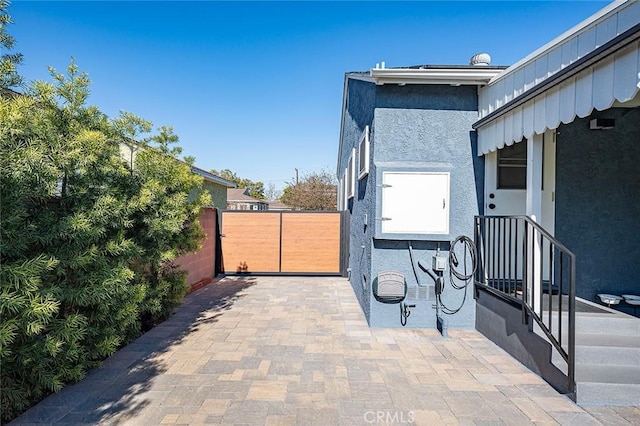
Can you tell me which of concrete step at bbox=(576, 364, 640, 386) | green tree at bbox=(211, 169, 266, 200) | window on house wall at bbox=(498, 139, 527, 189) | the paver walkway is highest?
green tree at bbox=(211, 169, 266, 200)

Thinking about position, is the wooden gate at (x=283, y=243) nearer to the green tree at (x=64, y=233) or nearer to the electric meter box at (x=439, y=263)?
the electric meter box at (x=439, y=263)

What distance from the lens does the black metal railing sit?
2.80 m

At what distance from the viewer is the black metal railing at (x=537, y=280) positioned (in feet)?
9.18

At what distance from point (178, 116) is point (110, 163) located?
10.3m

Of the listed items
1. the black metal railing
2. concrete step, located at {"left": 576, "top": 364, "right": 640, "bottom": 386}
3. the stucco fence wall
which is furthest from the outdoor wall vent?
the stucco fence wall

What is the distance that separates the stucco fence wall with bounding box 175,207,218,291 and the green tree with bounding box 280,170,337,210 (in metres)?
18.5

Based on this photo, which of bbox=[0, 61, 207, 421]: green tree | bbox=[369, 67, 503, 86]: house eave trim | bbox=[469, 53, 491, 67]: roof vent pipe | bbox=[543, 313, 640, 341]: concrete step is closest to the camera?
bbox=[0, 61, 207, 421]: green tree

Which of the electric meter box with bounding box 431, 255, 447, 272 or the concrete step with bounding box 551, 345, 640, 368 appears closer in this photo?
the concrete step with bounding box 551, 345, 640, 368

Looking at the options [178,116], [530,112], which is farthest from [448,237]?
[178,116]

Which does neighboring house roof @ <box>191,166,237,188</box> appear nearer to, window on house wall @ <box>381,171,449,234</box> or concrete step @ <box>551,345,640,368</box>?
window on house wall @ <box>381,171,449,234</box>

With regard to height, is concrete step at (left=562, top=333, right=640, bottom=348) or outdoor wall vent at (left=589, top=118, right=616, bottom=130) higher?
outdoor wall vent at (left=589, top=118, right=616, bottom=130)

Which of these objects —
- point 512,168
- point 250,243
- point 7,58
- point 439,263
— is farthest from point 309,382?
point 250,243

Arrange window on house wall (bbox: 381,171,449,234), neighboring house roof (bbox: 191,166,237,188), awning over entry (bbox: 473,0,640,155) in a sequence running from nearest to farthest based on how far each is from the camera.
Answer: awning over entry (bbox: 473,0,640,155) → window on house wall (bbox: 381,171,449,234) → neighboring house roof (bbox: 191,166,237,188)

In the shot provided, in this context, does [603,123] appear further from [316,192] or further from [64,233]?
[316,192]
